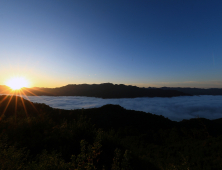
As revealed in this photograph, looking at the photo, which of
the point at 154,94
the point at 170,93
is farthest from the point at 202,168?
the point at 170,93

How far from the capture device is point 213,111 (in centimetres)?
6925

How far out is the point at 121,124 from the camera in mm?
21453

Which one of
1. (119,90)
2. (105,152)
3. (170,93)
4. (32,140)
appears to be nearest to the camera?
(105,152)

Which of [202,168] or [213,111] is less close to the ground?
[202,168]

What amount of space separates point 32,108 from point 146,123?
2295cm

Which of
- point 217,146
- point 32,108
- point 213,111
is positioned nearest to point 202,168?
point 217,146

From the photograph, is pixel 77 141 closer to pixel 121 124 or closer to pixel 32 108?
pixel 121 124

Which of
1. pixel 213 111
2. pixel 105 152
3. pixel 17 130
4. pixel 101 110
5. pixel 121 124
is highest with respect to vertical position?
pixel 17 130

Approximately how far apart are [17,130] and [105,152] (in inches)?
195

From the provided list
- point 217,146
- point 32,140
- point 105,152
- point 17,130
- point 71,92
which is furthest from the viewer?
point 71,92

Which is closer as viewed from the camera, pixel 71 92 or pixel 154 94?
pixel 71 92

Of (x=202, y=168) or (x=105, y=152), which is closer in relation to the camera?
(x=105, y=152)

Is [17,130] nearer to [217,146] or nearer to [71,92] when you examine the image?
[217,146]

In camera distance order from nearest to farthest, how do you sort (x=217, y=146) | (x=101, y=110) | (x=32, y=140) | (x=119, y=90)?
(x=32, y=140) → (x=217, y=146) → (x=101, y=110) → (x=119, y=90)
